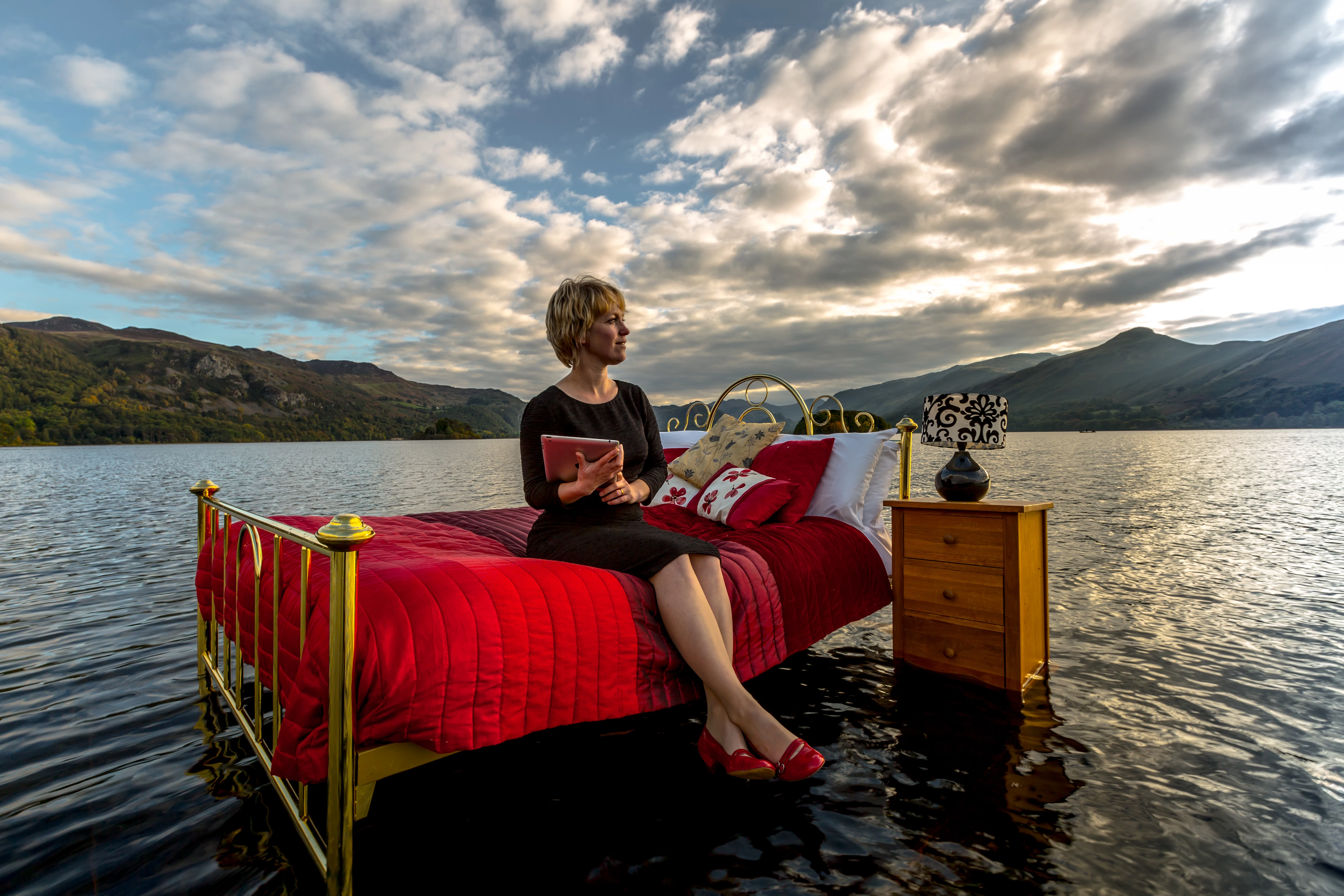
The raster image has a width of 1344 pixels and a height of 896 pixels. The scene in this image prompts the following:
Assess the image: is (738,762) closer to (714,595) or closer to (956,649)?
(714,595)

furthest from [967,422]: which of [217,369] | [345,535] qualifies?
[217,369]

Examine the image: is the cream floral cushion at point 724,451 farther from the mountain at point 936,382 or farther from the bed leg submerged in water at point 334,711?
the mountain at point 936,382

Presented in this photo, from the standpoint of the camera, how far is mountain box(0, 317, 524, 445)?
57125 mm

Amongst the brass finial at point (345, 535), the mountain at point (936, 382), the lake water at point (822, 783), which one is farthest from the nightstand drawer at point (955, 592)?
the mountain at point (936, 382)

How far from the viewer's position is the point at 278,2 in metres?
4.62

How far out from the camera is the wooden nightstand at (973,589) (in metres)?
2.66

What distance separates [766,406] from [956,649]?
10.6 ft

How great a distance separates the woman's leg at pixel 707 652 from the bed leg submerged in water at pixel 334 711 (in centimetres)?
79

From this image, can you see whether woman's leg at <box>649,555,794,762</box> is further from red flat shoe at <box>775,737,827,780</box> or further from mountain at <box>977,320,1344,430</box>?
mountain at <box>977,320,1344,430</box>

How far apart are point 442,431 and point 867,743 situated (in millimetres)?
79782

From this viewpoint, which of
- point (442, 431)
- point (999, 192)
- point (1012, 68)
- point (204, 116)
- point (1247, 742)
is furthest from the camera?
point (442, 431)

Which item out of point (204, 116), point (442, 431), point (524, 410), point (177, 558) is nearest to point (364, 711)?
point (524, 410)

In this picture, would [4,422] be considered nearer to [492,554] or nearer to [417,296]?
[417,296]

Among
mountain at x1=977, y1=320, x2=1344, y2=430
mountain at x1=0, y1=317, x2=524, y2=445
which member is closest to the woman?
mountain at x1=0, y1=317, x2=524, y2=445
